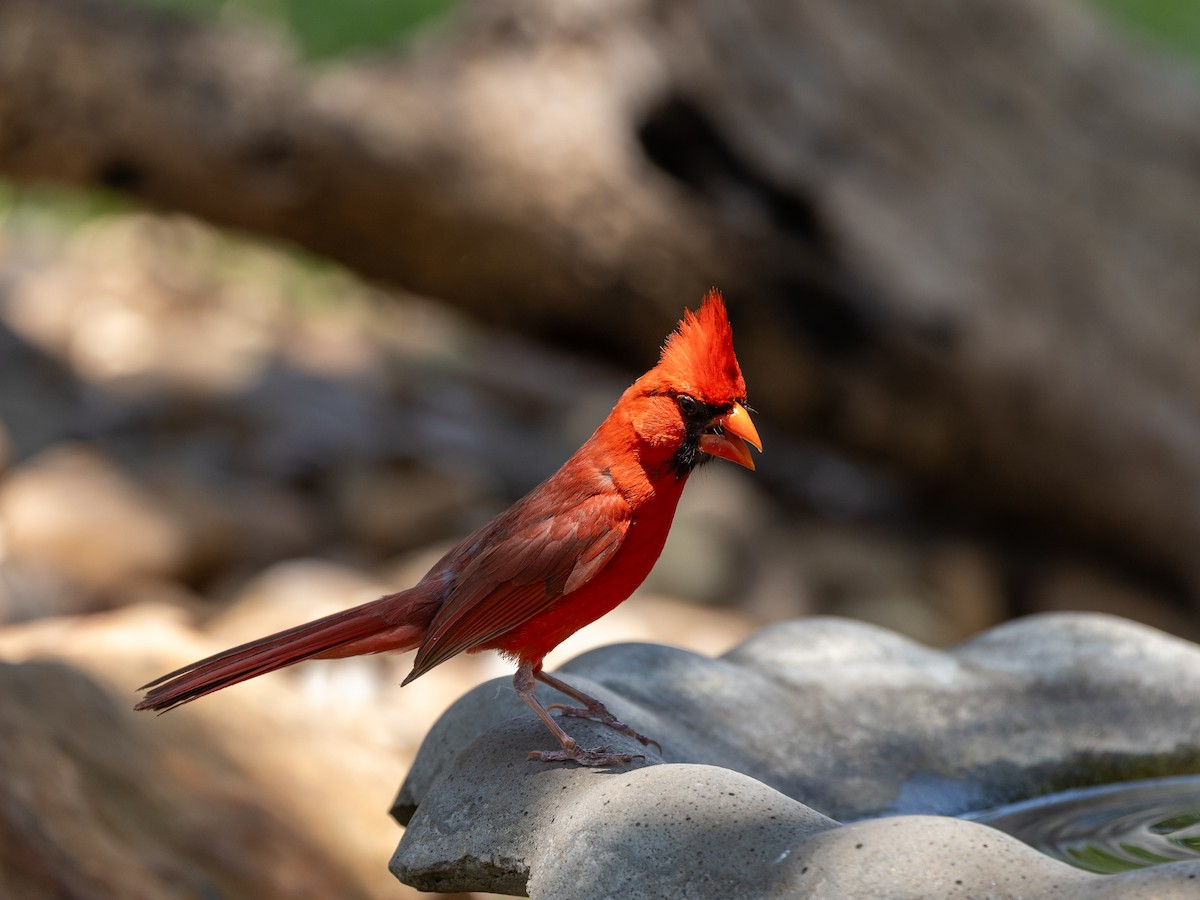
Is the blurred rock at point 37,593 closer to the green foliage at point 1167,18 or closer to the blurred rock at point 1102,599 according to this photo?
the blurred rock at point 1102,599

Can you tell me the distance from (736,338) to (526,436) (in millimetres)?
2090

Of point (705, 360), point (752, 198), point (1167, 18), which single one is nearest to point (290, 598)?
point (752, 198)

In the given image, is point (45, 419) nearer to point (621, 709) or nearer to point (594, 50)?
point (594, 50)

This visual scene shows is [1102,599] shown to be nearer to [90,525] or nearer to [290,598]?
[290,598]

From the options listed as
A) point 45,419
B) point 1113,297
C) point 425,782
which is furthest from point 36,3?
point 1113,297

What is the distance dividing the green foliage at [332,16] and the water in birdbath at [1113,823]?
4.05m

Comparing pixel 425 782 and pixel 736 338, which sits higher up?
pixel 736 338

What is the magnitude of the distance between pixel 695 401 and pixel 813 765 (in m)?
0.63

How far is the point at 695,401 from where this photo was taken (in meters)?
2.09

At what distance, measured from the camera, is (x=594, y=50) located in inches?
203

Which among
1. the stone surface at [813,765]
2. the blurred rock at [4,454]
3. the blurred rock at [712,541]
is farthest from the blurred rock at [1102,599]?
the blurred rock at [4,454]

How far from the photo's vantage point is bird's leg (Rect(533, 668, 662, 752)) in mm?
1987

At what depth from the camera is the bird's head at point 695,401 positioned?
206 centimetres

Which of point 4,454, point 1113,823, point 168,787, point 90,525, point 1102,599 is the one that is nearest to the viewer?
point 1113,823
